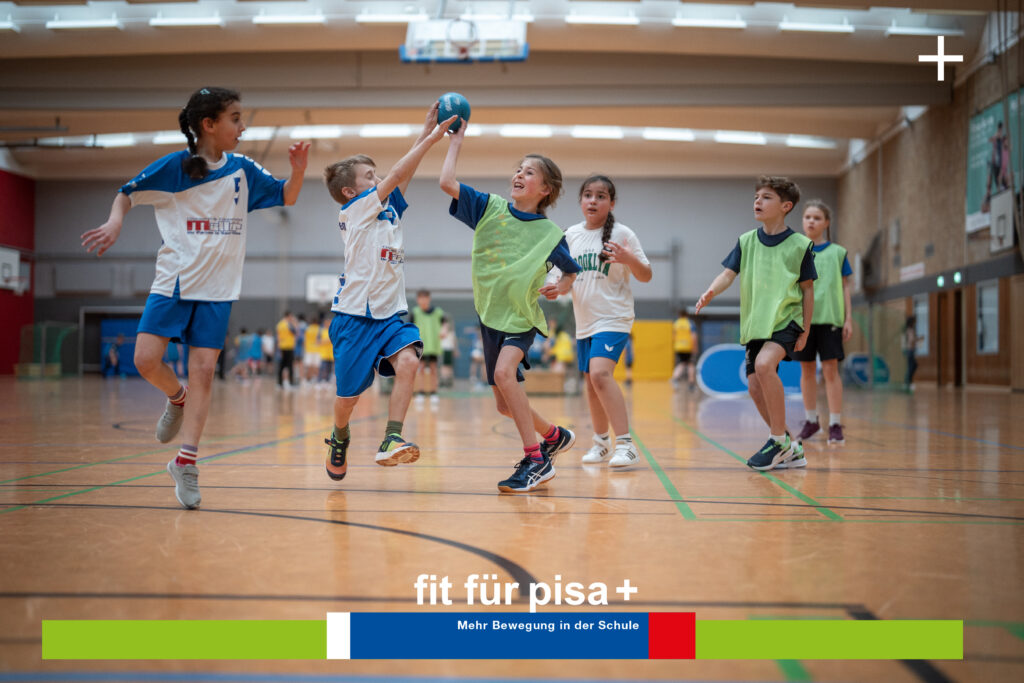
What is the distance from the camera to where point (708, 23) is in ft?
56.0

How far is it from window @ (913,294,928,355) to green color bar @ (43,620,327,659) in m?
22.0

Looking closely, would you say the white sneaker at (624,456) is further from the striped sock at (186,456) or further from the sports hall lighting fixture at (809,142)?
the sports hall lighting fixture at (809,142)

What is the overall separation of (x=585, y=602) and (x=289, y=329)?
1777 cm

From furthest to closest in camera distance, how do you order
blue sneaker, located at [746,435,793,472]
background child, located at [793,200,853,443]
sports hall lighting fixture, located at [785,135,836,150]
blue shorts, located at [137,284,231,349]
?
sports hall lighting fixture, located at [785,135,836,150] < background child, located at [793,200,853,443] < blue sneaker, located at [746,435,793,472] < blue shorts, located at [137,284,231,349]

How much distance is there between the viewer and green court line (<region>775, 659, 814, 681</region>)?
1.60 meters

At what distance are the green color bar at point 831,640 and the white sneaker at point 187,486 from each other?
7.53ft

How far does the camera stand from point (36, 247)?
3017 centimetres

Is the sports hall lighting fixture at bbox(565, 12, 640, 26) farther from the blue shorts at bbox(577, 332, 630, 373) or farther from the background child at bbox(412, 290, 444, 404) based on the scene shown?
the blue shorts at bbox(577, 332, 630, 373)

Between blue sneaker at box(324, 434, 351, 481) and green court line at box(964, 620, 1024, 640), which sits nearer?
green court line at box(964, 620, 1024, 640)

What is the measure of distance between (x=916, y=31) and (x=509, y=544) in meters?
17.8

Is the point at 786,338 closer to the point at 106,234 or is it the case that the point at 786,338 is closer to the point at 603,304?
the point at 603,304

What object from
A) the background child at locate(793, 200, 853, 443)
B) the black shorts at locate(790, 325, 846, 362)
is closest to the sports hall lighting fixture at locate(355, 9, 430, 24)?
the background child at locate(793, 200, 853, 443)

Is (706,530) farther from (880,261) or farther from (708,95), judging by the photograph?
(880,261)

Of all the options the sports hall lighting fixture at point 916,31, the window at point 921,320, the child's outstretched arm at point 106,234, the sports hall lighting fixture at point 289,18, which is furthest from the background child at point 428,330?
the window at point 921,320
